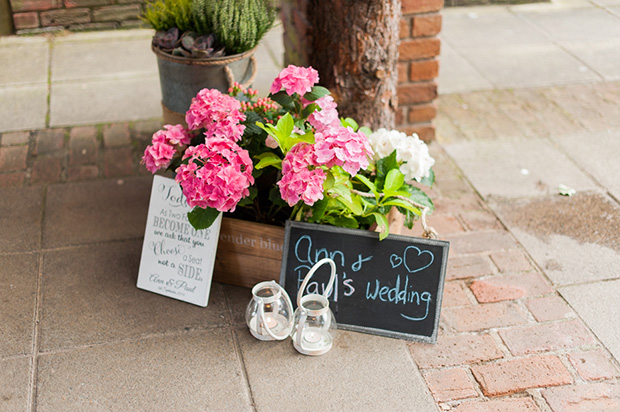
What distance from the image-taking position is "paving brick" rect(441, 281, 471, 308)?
240cm

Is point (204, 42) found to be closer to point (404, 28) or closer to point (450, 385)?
point (404, 28)

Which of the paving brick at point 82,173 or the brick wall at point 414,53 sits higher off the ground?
the brick wall at point 414,53

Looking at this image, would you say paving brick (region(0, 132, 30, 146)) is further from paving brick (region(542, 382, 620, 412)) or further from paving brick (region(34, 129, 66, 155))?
paving brick (region(542, 382, 620, 412))

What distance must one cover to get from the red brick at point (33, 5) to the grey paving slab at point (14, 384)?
345cm

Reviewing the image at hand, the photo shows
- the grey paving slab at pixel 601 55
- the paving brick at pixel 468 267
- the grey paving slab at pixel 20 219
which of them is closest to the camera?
the paving brick at pixel 468 267

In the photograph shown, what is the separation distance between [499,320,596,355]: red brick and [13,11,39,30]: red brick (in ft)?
13.7

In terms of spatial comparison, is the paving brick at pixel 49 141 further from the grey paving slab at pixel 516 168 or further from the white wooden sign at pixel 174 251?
the grey paving slab at pixel 516 168

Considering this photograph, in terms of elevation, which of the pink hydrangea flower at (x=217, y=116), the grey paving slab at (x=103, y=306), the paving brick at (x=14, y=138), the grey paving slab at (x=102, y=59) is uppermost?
the pink hydrangea flower at (x=217, y=116)

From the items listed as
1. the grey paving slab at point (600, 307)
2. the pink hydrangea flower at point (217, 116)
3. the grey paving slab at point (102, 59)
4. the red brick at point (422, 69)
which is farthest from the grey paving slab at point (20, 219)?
the grey paving slab at point (600, 307)

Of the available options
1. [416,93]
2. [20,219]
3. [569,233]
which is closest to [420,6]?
[416,93]

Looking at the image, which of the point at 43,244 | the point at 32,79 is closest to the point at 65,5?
the point at 32,79

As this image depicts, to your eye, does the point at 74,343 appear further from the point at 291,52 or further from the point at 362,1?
the point at 291,52

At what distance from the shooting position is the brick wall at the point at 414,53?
122 inches

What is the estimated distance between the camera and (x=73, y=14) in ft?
15.9
